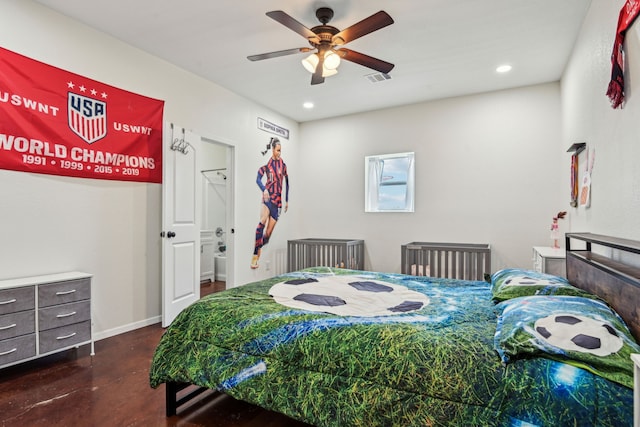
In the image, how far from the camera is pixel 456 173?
4.73m

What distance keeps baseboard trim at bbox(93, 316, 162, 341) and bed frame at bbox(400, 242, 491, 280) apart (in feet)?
9.86

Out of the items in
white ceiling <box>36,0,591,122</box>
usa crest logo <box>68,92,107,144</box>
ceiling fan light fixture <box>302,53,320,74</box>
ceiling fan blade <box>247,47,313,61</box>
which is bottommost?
usa crest logo <box>68,92,107,144</box>

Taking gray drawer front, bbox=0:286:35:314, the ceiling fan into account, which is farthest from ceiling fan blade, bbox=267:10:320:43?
gray drawer front, bbox=0:286:35:314

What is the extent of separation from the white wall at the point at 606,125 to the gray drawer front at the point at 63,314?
3.68 m

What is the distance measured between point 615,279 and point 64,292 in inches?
137

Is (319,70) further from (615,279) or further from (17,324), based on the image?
(17,324)

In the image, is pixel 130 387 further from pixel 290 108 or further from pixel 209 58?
pixel 290 108

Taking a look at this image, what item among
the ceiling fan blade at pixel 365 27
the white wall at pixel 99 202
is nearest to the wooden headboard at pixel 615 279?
the ceiling fan blade at pixel 365 27

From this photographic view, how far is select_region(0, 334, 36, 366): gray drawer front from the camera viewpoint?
90.6 inches

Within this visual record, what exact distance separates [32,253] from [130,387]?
1.37m

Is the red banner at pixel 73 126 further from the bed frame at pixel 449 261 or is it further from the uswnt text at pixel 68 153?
the bed frame at pixel 449 261

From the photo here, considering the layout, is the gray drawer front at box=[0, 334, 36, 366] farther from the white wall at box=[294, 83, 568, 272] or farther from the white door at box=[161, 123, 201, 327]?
the white wall at box=[294, 83, 568, 272]

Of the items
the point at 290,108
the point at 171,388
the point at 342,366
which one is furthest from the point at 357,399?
the point at 290,108

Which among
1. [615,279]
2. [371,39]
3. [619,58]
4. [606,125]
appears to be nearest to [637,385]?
[615,279]
